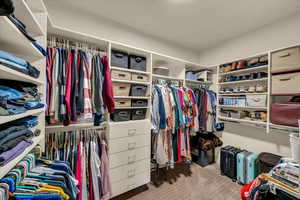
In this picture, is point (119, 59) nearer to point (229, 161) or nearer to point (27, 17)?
point (27, 17)

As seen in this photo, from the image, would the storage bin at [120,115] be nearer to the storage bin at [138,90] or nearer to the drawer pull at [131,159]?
the storage bin at [138,90]

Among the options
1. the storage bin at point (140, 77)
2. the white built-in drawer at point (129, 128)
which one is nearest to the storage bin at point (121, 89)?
the storage bin at point (140, 77)

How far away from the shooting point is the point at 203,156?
243 centimetres

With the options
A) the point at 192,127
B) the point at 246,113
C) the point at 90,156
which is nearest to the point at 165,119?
the point at 192,127

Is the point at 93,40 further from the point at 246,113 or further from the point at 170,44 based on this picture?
the point at 246,113

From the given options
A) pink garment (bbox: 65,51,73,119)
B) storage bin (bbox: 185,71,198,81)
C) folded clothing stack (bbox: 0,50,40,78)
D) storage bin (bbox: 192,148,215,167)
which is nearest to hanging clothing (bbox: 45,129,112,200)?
pink garment (bbox: 65,51,73,119)

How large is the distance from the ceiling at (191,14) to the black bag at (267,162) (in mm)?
2024

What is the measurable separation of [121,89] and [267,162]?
7.19 feet

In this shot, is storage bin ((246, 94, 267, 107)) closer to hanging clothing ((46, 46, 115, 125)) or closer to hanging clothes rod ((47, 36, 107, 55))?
hanging clothing ((46, 46, 115, 125))

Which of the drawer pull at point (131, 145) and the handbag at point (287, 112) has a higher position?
the handbag at point (287, 112)

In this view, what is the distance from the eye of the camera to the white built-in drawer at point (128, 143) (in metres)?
1.50

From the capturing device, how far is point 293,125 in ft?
4.86

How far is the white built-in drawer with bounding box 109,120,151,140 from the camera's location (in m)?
1.50

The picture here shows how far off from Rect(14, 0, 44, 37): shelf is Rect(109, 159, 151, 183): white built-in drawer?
63.0 inches
